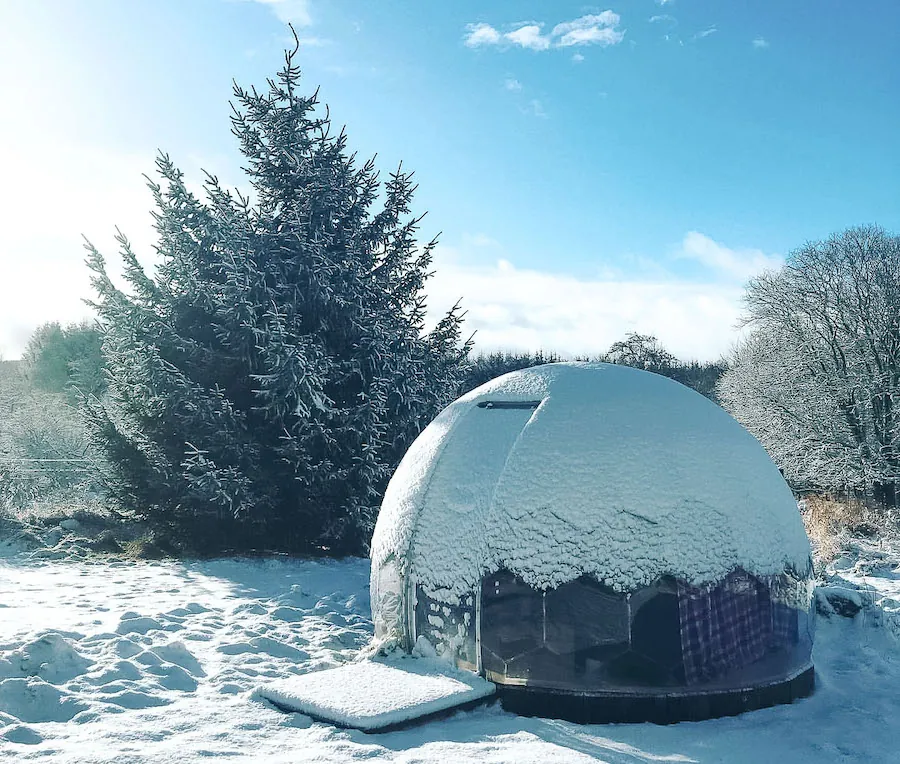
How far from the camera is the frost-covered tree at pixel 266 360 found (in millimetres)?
12219

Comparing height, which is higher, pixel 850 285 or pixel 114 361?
pixel 850 285

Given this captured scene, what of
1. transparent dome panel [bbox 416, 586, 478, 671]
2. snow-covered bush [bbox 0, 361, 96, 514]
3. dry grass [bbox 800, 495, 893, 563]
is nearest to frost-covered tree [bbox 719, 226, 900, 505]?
dry grass [bbox 800, 495, 893, 563]

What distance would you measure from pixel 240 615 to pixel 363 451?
4273 millimetres

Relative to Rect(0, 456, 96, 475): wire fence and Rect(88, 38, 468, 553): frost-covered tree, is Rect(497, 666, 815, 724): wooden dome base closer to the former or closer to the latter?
Rect(88, 38, 468, 553): frost-covered tree

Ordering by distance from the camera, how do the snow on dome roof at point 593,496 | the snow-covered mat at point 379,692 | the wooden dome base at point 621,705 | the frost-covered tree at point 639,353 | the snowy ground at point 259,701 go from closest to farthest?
the snowy ground at point 259,701 → the snow-covered mat at point 379,692 → the wooden dome base at point 621,705 → the snow on dome roof at point 593,496 → the frost-covered tree at point 639,353

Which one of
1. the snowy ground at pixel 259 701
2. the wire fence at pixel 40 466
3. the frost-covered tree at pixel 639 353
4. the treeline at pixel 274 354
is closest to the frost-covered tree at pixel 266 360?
the treeline at pixel 274 354

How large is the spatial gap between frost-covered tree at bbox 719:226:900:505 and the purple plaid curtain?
15.0m

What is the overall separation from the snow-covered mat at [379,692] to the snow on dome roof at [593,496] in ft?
1.97

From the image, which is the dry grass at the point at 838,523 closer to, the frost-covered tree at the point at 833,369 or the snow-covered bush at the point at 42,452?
the frost-covered tree at the point at 833,369

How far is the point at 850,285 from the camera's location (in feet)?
68.4

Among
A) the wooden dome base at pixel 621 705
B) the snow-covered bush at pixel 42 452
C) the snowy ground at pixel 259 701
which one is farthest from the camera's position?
the snow-covered bush at pixel 42 452

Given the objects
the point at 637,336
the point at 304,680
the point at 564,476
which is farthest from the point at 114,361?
the point at 637,336

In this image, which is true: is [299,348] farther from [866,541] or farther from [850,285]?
[850,285]

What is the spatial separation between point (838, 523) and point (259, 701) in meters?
14.6
